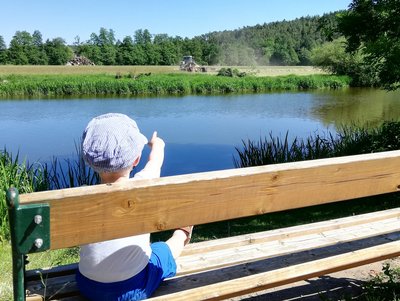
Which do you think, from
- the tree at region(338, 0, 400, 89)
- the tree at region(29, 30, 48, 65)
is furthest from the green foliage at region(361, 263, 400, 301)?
the tree at region(29, 30, 48, 65)

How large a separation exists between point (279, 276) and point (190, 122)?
17348 millimetres

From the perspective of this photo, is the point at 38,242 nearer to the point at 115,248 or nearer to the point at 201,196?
the point at 115,248

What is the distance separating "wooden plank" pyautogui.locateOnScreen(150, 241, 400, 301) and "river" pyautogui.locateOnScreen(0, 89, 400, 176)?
8591mm

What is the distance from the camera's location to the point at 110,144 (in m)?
1.62

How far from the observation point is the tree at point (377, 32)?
705 cm

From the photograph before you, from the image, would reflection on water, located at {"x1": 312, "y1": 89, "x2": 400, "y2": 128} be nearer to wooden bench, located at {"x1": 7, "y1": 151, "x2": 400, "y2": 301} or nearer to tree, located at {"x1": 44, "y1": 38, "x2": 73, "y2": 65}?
wooden bench, located at {"x1": 7, "y1": 151, "x2": 400, "y2": 301}

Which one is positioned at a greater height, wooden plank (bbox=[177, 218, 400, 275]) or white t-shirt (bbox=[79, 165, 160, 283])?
white t-shirt (bbox=[79, 165, 160, 283])

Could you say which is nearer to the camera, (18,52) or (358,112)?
(358,112)

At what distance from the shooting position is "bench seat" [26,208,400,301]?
5.96 ft

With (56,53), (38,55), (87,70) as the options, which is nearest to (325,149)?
(87,70)

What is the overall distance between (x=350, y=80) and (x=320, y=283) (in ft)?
149

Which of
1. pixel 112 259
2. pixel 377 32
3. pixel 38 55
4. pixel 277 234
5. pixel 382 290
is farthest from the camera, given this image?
pixel 38 55

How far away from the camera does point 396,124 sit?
8453 millimetres

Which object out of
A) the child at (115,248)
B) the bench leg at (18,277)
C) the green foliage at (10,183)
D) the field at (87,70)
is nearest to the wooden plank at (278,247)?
the child at (115,248)
